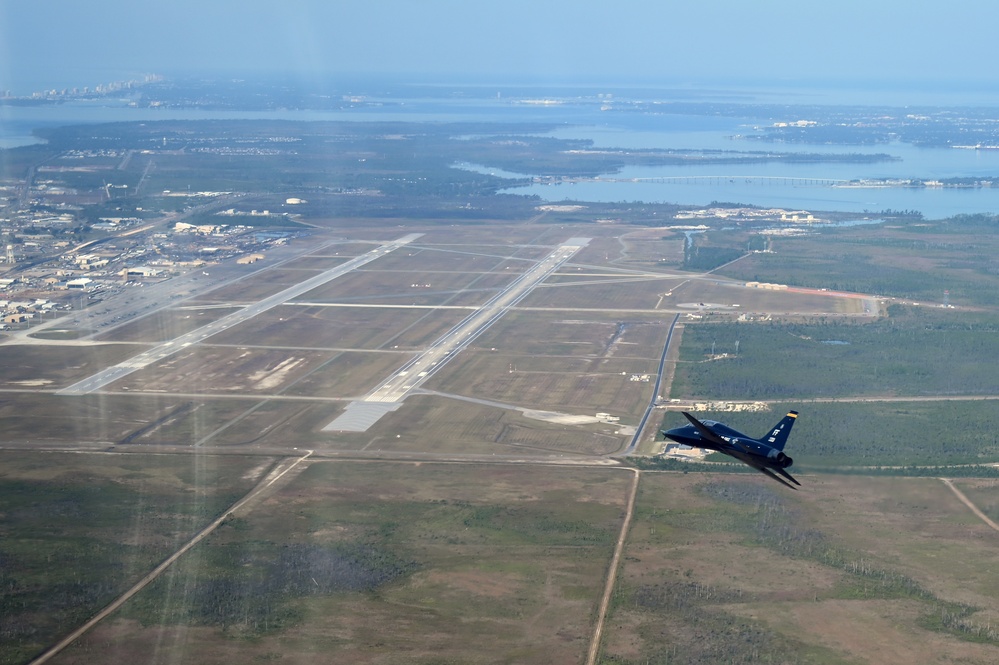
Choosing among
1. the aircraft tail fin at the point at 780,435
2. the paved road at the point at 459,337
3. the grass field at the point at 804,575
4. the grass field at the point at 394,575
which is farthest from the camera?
the paved road at the point at 459,337

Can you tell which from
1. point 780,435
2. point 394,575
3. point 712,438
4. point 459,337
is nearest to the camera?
point 780,435

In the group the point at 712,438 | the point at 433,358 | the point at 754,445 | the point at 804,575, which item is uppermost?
the point at 712,438

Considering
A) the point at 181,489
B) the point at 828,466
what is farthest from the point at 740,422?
the point at 181,489

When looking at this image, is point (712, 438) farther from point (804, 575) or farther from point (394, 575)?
point (394, 575)

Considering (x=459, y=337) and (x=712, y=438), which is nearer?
(x=712, y=438)

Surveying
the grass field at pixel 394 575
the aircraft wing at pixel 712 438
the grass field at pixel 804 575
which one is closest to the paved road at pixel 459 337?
the grass field at pixel 394 575

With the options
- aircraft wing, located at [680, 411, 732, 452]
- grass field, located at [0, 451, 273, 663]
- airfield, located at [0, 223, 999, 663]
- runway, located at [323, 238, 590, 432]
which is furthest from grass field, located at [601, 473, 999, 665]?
grass field, located at [0, 451, 273, 663]

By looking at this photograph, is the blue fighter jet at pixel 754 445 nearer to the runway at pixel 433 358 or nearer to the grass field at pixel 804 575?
the grass field at pixel 804 575

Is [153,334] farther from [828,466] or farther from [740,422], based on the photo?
[828,466]

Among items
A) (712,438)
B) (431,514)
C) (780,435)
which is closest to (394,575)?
(431,514)
